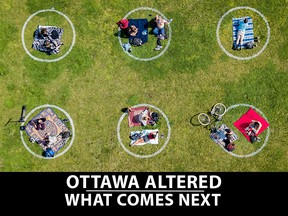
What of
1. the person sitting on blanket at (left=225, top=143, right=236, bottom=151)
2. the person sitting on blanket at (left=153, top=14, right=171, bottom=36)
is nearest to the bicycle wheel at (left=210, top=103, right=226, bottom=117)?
the person sitting on blanket at (left=225, top=143, right=236, bottom=151)

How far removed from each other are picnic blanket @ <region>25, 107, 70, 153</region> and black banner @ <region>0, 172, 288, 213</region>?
2.20 m

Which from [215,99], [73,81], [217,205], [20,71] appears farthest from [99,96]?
[217,205]

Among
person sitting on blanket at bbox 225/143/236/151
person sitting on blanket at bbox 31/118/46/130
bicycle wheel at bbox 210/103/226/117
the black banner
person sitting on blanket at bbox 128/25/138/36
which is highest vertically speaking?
person sitting on blanket at bbox 128/25/138/36

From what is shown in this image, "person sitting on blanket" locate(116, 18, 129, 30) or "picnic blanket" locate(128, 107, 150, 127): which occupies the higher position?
"person sitting on blanket" locate(116, 18, 129, 30)

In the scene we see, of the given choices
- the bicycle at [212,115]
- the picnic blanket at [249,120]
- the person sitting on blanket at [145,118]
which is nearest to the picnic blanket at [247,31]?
the bicycle at [212,115]

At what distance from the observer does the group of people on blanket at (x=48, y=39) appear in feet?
96.9

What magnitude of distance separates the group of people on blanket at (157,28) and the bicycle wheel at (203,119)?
474 cm

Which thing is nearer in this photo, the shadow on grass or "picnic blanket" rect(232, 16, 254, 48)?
the shadow on grass

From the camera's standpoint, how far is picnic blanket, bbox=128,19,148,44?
2966 centimetres

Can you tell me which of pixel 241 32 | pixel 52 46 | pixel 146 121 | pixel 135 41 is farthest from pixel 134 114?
pixel 241 32

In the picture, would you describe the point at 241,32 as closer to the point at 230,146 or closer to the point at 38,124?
the point at 230,146

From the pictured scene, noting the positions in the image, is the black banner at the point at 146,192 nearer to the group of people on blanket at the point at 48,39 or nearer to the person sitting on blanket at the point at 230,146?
the person sitting on blanket at the point at 230,146

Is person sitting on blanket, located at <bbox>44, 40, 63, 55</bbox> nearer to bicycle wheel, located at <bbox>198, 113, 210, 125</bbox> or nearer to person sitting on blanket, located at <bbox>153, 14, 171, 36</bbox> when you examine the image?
person sitting on blanket, located at <bbox>153, 14, 171, 36</bbox>

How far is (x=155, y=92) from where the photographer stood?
29.5 metres
